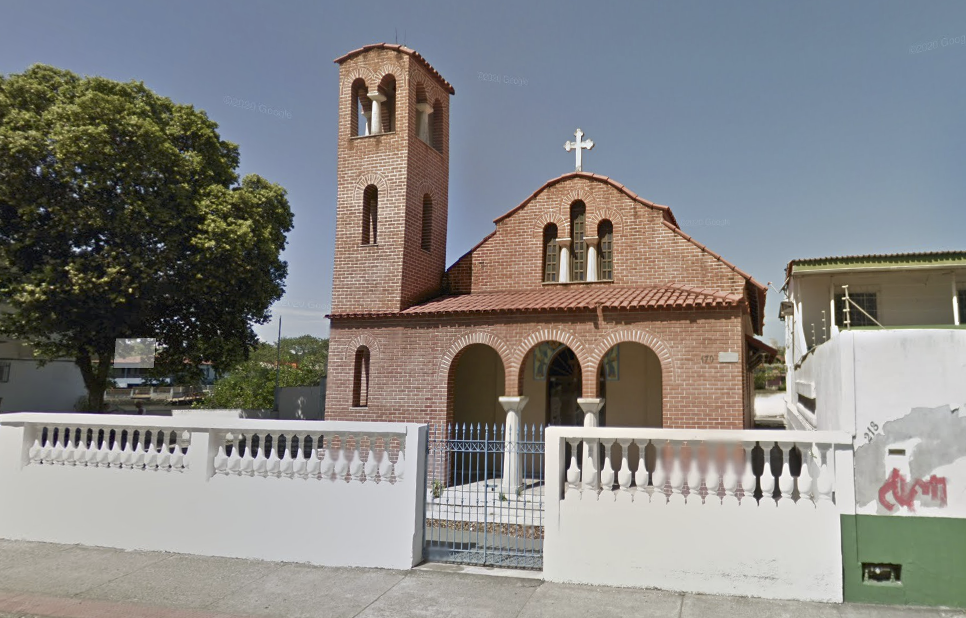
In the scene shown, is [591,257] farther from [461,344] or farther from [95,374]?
[95,374]

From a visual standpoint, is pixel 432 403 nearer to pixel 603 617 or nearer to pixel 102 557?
pixel 102 557

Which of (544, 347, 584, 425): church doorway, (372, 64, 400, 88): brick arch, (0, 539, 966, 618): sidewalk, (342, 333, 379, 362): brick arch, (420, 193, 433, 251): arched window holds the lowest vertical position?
(0, 539, 966, 618): sidewalk

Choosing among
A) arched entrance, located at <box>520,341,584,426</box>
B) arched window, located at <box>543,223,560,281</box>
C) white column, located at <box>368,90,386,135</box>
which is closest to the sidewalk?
arched entrance, located at <box>520,341,584,426</box>

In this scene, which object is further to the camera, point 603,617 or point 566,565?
point 566,565

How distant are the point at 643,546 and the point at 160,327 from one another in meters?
17.7

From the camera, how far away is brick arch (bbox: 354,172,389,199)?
551 inches

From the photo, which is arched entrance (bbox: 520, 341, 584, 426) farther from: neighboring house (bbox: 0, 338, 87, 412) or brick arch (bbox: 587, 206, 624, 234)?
neighboring house (bbox: 0, 338, 87, 412)

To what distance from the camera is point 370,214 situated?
47.9 ft

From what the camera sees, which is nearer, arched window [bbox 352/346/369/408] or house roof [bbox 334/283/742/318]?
house roof [bbox 334/283/742/318]

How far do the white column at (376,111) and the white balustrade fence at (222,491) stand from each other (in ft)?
28.0

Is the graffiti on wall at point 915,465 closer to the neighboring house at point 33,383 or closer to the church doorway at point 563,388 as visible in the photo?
the church doorway at point 563,388

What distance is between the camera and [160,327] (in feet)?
64.4

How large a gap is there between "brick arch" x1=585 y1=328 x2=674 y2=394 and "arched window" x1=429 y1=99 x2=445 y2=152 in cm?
647

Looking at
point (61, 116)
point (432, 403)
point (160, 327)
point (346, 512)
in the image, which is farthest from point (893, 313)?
point (61, 116)
